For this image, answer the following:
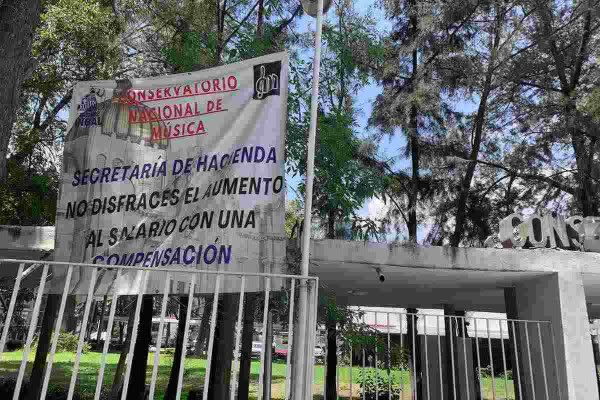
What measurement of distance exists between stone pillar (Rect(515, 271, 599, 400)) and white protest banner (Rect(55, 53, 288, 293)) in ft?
15.7

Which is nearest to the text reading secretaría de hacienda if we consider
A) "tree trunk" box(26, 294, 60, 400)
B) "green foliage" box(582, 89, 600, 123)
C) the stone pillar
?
"tree trunk" box(26, 294, 60, 400)

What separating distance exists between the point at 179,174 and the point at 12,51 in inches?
92.1

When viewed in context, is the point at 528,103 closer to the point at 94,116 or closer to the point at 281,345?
the point at 281,345

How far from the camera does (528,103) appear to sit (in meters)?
15.2

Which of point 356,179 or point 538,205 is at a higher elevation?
point 538,205

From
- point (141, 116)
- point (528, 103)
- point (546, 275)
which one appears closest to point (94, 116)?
point (141, 116)

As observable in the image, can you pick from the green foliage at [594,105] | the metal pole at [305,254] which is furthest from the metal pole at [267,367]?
the green foliage at [594,105]

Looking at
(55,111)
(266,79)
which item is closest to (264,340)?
(266,79)

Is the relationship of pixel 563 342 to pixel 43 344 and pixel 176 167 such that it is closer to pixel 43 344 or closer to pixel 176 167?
pixel 176 167

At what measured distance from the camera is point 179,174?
4137 mm

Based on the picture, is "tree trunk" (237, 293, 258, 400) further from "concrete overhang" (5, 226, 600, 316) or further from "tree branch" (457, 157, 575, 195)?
"tree branch" (457, 157, 575, 195)

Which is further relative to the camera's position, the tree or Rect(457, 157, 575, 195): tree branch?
Rect(457, 157, 575, 195): tree branch

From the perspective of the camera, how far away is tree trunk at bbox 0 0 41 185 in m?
4.93

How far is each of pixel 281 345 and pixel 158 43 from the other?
722 centimetres
